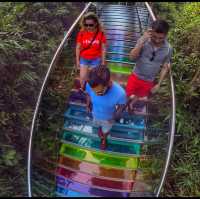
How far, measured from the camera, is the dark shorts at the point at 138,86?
5.22 metres

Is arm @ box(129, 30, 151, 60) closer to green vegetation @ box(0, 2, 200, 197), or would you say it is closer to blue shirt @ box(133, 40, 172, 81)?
blue shirt @ box(133, 40, 172, 81)

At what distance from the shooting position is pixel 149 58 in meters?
4.87

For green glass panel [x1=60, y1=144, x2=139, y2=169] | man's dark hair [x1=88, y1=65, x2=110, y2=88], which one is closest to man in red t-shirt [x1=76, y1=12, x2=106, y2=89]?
green glass panel [x1=60, y1=144, x2=139, y2=169]

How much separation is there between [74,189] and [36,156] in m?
0.81

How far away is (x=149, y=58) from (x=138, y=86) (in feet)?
1.76

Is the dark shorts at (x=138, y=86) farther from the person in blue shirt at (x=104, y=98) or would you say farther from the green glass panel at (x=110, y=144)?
the green glass panel at (x=110, y=144)

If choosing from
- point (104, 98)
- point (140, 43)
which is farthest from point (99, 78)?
point (140, 43)

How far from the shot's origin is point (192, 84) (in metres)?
5.89

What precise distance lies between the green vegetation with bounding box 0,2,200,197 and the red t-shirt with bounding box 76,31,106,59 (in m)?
0.95

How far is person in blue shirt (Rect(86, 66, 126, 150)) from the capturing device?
4.34 m

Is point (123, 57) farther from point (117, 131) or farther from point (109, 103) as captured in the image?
point (109, 103)

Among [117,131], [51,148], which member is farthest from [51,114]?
[117,131]

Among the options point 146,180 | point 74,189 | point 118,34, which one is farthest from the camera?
point 118,34

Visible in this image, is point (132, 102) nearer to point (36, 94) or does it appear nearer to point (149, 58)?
point (149, 58)
